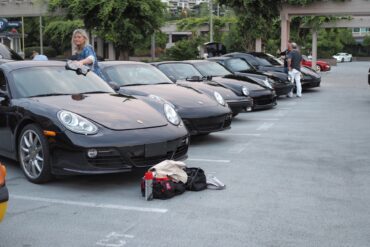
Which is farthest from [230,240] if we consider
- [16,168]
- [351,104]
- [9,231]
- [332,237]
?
[351,104]

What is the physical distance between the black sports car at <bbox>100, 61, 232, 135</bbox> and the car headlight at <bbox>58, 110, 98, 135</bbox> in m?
1.82

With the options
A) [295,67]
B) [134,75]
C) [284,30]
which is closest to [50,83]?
[134,75]

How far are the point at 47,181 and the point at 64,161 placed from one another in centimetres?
49

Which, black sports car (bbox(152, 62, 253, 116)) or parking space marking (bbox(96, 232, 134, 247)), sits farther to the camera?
→ black sports car (bbox(152, 62, 253, 116))

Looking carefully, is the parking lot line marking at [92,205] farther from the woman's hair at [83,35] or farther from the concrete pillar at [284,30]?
the concrete pillar at [284,30]

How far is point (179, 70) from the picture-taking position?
38.1 feet

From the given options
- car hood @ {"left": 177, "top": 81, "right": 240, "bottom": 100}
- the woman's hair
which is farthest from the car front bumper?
car hood @ {"left": 177, "top": 81, "right": 240, "bottom": 100}

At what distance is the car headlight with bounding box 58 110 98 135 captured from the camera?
18.2 ft

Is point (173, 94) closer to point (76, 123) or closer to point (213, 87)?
point (213, 87)

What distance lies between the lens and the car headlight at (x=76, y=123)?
5.55m

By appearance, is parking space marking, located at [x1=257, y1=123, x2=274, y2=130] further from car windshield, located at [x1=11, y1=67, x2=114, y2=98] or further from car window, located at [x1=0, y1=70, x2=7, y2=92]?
car window, located at [x1=0, y1=70, x2=7, y2=92]

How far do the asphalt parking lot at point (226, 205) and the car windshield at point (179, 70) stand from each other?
3366 mm

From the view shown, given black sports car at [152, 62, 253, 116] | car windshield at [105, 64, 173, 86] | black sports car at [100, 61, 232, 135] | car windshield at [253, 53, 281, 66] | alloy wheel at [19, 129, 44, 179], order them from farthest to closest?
car windshield at [253, 53, 281, 66], black sports car at [152, 62, 253, 116], car windshield at [105, 64, 173, 86], black sports car at [100, 61, 232, 135], alloy wheel at [19, 129, 44, 179]

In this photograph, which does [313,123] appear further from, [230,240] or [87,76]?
[230,240]
